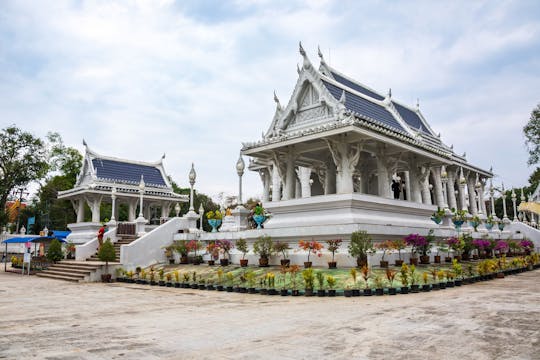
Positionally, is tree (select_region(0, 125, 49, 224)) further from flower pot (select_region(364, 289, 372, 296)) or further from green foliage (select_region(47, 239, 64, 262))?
flower pot (select_region(364, 289, 372, 296))

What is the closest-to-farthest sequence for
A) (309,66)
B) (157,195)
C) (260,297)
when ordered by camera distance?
(260,297) < (309,66) < (157,195)

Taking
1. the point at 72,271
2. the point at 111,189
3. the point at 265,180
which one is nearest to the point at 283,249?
the point at 72,271

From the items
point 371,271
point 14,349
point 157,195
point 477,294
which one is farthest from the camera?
point 157,195

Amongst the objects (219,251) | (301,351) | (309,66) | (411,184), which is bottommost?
(301,351)

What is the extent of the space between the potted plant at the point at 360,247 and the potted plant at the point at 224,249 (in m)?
5.45

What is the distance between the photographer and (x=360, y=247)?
12.2 m

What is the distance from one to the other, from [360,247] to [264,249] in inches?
138

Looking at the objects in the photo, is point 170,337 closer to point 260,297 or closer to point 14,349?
point 14,349

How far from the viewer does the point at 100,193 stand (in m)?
30.0

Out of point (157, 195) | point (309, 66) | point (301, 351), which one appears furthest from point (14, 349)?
point (157, 195)

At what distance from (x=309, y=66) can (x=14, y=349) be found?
15185 millimetres

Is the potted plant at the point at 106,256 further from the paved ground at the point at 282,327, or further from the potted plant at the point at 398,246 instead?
the potted plant at the point at 398,246

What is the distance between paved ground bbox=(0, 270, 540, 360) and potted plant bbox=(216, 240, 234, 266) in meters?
5.46

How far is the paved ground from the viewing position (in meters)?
4.92
